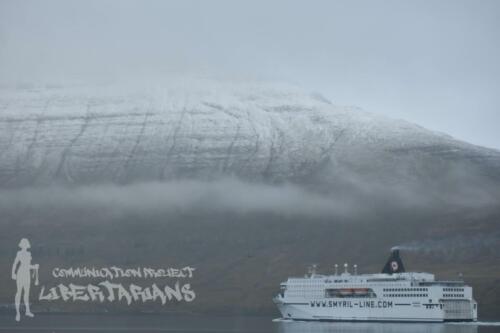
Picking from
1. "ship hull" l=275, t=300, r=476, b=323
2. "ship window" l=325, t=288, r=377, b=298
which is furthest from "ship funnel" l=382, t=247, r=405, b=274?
"ship hull" l=275, t=300, r=476, b=323

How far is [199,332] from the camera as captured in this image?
134625 mm

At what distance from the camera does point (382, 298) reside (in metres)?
159

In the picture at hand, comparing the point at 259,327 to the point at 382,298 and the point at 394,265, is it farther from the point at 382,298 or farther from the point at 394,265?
the point at 394,265

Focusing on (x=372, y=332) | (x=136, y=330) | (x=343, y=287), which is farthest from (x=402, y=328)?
(x=136, y=330)

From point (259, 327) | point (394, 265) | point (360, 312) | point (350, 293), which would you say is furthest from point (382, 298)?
point (259, 327)

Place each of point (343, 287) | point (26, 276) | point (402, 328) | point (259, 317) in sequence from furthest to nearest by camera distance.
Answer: point (259, 317), point (343, 287), point (402, 328), point (26, 276)

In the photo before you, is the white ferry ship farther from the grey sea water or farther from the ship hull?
the grey sea water

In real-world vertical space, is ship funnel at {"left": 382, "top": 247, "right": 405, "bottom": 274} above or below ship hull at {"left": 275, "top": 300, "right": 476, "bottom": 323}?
above

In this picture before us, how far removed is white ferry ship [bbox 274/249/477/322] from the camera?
15362 centimetres

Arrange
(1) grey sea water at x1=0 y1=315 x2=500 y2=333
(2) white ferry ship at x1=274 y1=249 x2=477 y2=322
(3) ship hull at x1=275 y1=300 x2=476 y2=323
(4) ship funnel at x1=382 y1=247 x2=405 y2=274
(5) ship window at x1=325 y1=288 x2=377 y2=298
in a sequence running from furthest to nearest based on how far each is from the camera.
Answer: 1. (4) ship funnel at x1=382 y1=247 x2=405 y2=274
2. (5) ship window at x1=325 y1=288 x2=377 y2=298
3. (3) ship hull at x1=275 y1=300 x2=476 y2=323
4. (2) white ferry ship at x1=274 y1=249 x2=477 y2=322
5. (1) grey sea water at x1=0 y1=315 x2=500 y2=333

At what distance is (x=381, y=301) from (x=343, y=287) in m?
7.74

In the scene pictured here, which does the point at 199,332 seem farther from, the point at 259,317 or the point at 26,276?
the point at 259,317

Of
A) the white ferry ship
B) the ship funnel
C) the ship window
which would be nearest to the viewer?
the white ferry ship

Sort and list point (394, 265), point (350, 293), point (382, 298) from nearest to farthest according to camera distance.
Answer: point (382, 298)
point (350, 293)
point (394, 265)
